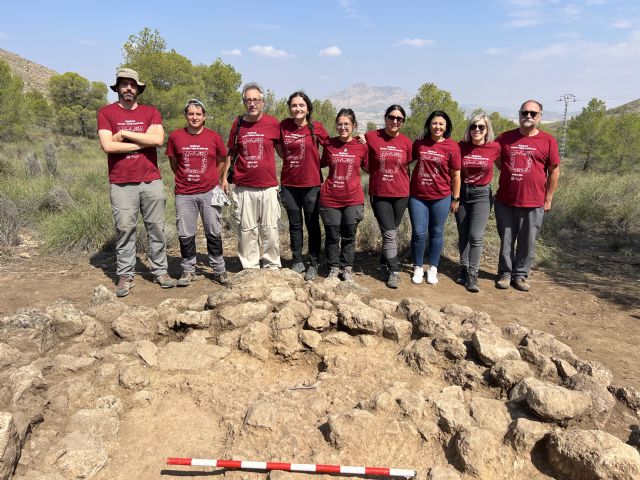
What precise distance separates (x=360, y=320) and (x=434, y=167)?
198 cm

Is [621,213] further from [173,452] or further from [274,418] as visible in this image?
[173,452]

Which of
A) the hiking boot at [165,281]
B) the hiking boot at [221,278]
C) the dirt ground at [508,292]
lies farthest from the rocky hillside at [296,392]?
the hiking boot at [221,278]

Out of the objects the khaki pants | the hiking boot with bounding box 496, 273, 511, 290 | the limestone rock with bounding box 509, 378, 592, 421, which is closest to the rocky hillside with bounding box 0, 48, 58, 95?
the khaki pants

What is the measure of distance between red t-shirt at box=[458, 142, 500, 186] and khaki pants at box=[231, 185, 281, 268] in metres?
2.00

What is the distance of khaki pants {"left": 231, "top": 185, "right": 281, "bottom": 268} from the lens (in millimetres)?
4441

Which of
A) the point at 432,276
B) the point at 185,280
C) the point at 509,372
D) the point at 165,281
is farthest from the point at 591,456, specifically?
the point at 165,281

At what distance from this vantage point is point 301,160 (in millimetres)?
4352

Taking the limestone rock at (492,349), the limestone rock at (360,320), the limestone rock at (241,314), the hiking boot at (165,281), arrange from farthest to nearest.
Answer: the hiking boot at (165,281) → the limestone rock at (241,314) → the limestone rock at (360,320) → the limestone rock at (492,349)

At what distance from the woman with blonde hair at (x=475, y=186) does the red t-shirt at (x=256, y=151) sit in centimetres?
199

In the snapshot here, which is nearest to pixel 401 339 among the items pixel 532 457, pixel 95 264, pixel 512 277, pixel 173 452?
pixel 532 457

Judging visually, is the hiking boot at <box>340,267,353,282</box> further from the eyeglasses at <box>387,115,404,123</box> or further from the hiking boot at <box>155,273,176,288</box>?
the hiking boot at <box>155,273,176,288</box>

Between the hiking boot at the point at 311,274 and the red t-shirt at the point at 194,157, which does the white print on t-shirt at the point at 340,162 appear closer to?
the hiking boot at the point at 311,274

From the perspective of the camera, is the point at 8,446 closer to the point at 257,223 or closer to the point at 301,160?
the point at 257,223

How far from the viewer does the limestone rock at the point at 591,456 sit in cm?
196
